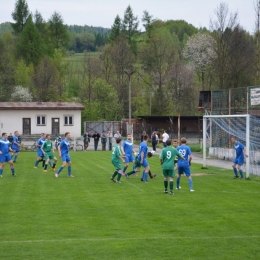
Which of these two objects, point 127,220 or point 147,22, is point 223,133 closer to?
point 127,220

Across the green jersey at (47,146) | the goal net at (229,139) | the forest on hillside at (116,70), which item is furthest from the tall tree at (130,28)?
the green jersey at (47,146)

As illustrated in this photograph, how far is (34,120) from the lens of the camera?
68375mm

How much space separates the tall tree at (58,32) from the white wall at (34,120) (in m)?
41.9

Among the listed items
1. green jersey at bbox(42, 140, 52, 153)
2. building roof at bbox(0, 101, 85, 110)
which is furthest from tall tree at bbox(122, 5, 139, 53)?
green jersey at bbox(42, 140, 52, 153)

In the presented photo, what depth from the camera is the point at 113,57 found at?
295 ft

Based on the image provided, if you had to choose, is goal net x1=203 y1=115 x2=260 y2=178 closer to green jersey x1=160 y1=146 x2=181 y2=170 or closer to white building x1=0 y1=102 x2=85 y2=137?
green jersey x1=160 y1=146 x2=181 y2=170

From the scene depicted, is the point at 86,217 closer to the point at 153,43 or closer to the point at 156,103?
the point at 156,103

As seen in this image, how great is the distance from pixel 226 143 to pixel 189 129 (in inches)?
1314

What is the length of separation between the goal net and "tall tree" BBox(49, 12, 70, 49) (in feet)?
244

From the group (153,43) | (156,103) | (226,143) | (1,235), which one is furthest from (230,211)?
(153,43)

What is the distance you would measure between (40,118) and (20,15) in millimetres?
42934

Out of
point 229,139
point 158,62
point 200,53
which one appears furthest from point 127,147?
point 200,53

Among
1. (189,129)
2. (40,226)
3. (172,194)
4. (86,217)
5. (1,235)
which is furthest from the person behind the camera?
(189,129)

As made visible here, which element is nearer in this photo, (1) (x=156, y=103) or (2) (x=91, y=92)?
(1) (x=156, y=103)
